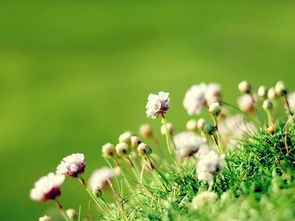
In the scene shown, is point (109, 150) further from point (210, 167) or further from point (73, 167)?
point (210, 167)

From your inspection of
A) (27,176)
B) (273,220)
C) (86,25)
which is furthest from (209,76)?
(273,220)

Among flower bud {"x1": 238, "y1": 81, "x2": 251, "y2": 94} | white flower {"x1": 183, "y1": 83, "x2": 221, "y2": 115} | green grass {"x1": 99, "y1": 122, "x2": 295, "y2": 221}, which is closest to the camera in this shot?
green grass {"x1": 99, "y1": 122, "x2": 295, "y2": 221}

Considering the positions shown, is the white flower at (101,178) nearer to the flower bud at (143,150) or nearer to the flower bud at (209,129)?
the flower bud at (143,150)

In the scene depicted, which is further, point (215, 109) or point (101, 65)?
point (101, 65)

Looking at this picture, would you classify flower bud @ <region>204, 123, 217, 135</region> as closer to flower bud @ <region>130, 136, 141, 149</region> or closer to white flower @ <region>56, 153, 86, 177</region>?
flower bud @ <region>130, 136, 141, 149</region>

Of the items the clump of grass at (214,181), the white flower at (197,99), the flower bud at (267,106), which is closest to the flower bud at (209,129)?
the clump of grass at (214,181)

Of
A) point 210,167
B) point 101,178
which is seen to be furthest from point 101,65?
point 210,167

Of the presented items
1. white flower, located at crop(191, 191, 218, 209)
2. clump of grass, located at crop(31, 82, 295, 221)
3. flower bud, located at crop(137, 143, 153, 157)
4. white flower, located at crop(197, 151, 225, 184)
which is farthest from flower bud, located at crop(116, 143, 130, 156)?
white flower, located at crop(191, 191, 218, 209)

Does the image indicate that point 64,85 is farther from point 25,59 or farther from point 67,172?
point 67,172

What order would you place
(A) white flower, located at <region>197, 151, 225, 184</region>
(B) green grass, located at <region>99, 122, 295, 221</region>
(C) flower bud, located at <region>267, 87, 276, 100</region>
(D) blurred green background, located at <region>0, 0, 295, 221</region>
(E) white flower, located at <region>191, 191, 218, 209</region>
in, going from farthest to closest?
(D) blurred green background, located at <region>0, 0, 295, 221</region>, (C) flower bud, located at <region>267, 87, 276, 100</region>, (A) white flower, located at <region>197, 151, 225, 184</region>, (E) white flower, located at <region>191, 191, 218, 209</region>, (B) green grass, located at <region>99, 122, 295, 221</region>
